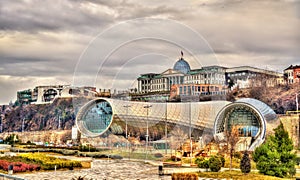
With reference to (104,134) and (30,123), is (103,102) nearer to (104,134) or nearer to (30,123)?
(104,134)

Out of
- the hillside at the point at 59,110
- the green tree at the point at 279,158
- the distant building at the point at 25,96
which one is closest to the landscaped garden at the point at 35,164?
the green tree at the point at 279,158

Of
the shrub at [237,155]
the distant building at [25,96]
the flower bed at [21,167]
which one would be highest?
the distant building at [25,96]

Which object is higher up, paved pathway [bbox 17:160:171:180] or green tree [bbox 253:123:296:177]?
green tree [bbox 253:123:296:177]

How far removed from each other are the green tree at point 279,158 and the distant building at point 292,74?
40.8 m

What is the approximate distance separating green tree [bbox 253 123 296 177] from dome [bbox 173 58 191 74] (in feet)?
35.8

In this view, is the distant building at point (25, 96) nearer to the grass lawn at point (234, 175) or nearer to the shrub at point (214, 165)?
the shrub at point (214, 165)

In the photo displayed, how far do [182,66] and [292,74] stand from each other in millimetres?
32566

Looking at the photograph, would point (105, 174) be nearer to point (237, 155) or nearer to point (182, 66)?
point (237, 155)

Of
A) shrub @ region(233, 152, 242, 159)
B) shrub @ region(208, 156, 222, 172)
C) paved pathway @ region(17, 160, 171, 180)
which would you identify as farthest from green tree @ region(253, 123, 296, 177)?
shrub @ region(233, 152, 242, 159)

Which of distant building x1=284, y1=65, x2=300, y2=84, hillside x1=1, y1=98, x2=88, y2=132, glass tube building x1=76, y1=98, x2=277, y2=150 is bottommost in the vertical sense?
glass tube building x1=76, y1=98, x2=277, y2=150

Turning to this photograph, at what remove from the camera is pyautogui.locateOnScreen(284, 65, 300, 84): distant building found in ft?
183

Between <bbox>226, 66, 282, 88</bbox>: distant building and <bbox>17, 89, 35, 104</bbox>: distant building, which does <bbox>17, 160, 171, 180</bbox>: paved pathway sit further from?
<bbox>17, 89, 35, 104</bbox>: distant building

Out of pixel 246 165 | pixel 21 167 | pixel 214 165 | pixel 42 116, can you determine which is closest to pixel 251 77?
pixel 42 116

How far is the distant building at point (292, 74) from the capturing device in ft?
183
